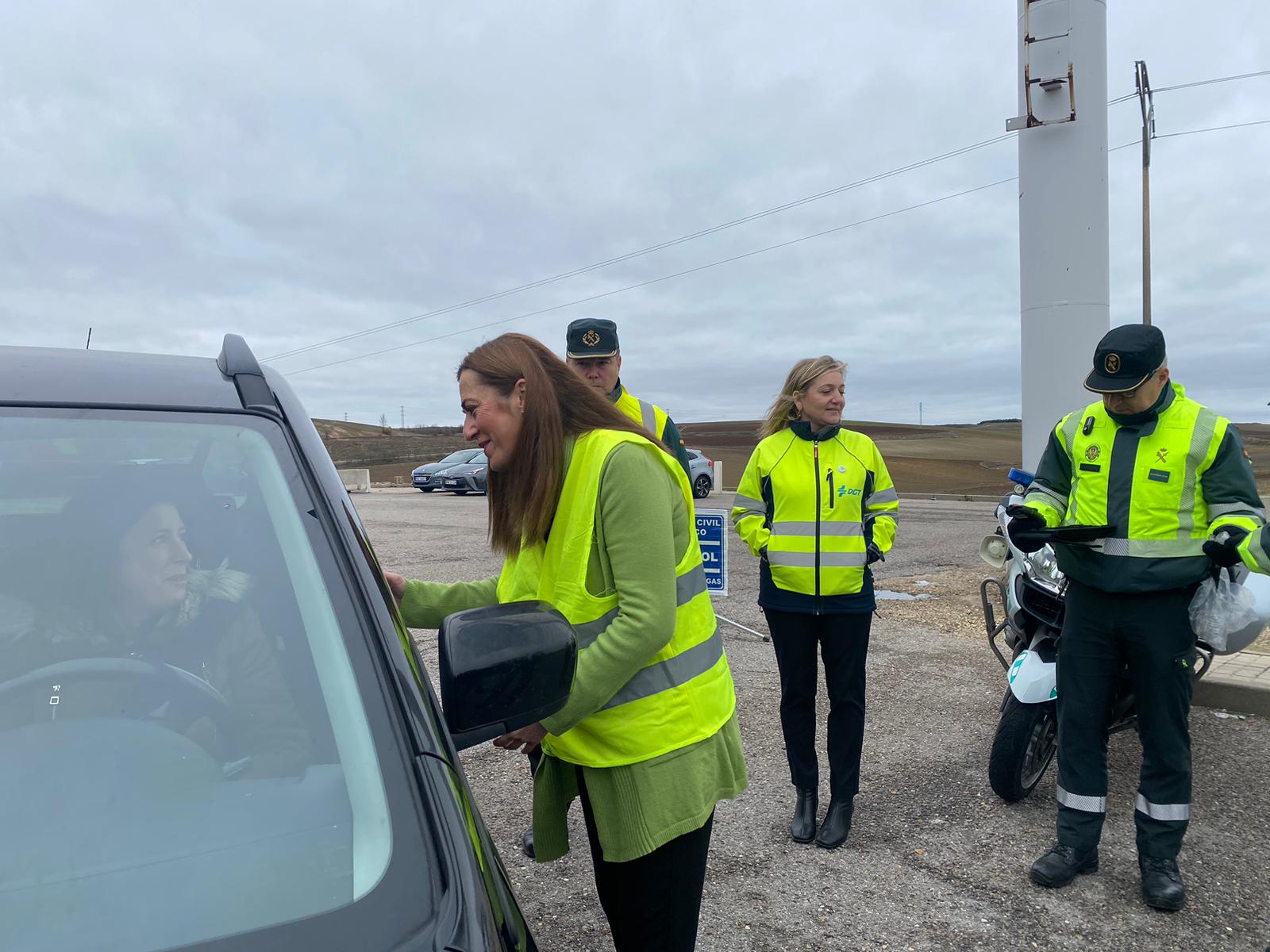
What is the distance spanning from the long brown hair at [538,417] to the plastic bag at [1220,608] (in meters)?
2.23

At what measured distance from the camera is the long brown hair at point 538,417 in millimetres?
2055

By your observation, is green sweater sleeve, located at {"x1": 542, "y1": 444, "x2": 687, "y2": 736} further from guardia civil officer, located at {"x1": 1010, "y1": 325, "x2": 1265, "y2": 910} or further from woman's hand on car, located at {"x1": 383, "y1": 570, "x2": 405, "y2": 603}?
guardia civil officer, located at {"x1": 1010, "y1": 325, "x2": 1265, "y2": 910}

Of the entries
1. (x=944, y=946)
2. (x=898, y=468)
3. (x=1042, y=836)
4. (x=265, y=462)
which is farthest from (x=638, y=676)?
(x=898, y=468)

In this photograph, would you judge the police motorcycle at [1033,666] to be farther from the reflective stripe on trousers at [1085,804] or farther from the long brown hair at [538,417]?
the long brown hair at [538,417]

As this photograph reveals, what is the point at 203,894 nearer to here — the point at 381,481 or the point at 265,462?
the point at 265,462

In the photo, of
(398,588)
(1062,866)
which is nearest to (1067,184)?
(1062,866)

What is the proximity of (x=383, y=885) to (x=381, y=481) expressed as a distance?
1489 inches

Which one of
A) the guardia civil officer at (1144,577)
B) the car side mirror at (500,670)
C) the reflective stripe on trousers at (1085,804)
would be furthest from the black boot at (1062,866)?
the car side mirror at (500,670)

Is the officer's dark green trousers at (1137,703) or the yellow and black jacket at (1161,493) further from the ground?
the yellow and black jacket at (1161,493)

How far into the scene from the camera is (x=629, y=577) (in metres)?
1.92

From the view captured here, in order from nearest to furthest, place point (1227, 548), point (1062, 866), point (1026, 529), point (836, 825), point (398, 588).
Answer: point (398, 588)
point (1227, 548)
point (1062, 866)
point (1026, 529)
point (836, 825)

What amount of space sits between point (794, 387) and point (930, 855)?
1.86 metres

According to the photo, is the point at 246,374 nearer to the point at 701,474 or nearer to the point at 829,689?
the point at 829,689

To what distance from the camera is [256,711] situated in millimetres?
1413
